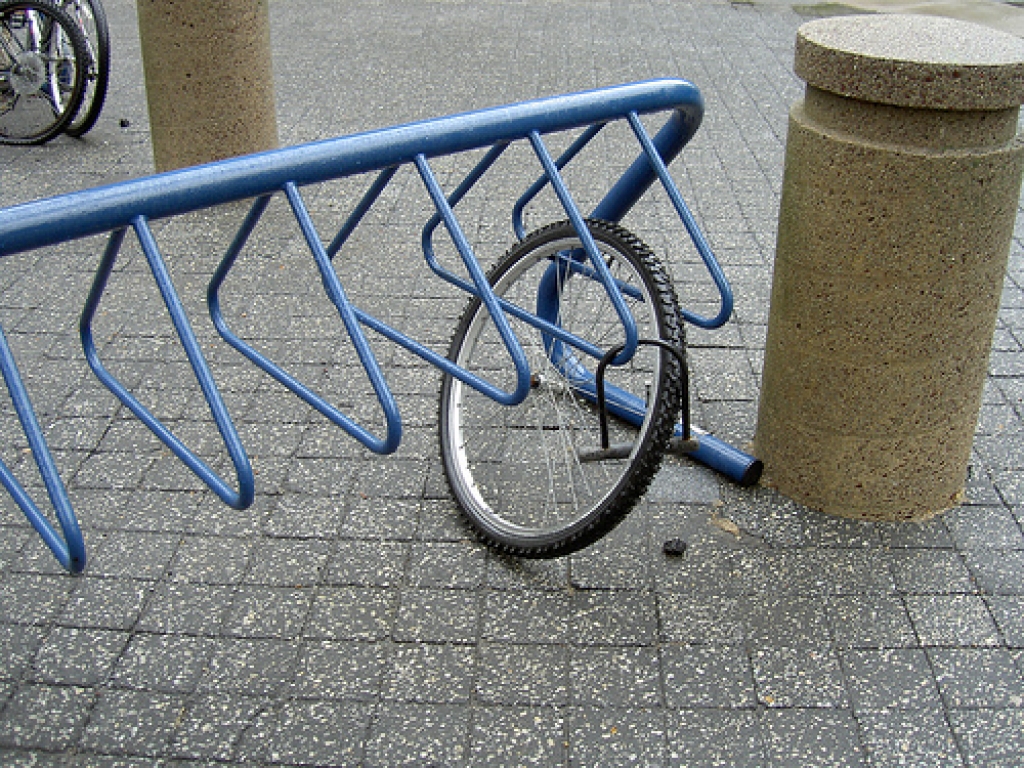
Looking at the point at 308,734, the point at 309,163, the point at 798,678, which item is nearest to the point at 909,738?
the point at 798,678

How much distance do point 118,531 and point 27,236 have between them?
53.2 inches

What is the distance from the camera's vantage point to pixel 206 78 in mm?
5945

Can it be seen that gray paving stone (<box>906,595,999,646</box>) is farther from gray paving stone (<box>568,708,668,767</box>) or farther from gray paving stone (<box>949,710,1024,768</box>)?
gray paving stone (<box>568,708,668,767</box>)

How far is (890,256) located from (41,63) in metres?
5.45

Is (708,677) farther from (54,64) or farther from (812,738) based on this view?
(54,64)

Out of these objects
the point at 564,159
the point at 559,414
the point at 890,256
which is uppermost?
the point at 564,159

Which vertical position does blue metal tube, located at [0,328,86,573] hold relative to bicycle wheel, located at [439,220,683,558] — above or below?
above

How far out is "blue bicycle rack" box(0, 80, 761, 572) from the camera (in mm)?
2523

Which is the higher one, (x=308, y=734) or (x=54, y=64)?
(x=54, y=64)

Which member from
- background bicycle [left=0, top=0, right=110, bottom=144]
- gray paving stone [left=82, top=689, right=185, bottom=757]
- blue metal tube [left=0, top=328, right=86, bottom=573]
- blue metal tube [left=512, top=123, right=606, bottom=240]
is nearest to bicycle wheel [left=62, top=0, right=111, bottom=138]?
background bicycle [left=0, top=0, right=110, bottom=144]

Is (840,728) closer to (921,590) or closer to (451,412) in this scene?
(921,590)

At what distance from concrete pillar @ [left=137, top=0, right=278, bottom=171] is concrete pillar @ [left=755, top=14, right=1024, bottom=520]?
3425 mm

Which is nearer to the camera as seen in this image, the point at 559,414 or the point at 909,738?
the point at 909,738

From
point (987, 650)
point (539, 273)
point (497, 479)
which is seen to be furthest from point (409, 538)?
point (539, 273)
